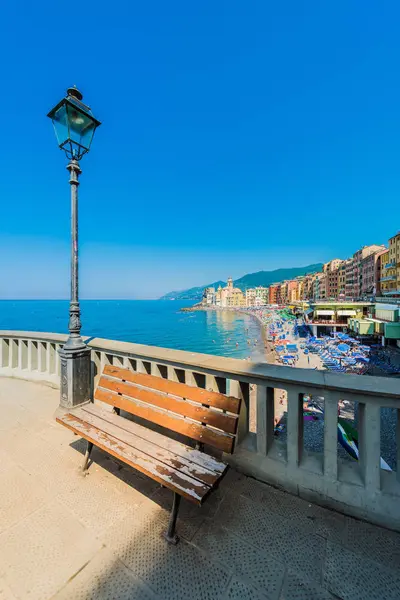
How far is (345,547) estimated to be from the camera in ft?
6.26

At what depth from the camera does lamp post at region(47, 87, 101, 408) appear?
3641mm

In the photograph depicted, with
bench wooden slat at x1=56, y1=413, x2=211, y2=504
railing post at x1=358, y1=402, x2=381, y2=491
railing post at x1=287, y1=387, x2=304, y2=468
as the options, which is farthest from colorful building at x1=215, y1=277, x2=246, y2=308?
railing post at x1=358, y1=402, x2=381, y2=491

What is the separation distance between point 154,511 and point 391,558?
1.83m

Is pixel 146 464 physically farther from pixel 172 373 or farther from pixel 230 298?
pixel 230 298

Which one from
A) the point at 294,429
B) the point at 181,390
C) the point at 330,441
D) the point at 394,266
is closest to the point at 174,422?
the point at 181,390

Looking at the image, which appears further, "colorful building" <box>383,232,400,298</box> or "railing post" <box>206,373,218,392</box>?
"colorful building" <box>383,232,400,298</box>

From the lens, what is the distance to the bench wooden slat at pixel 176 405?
2.24 meters

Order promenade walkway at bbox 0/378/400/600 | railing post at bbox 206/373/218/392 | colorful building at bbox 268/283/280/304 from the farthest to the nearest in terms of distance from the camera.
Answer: colorful building at bbox 268/283/280/304
railing post at bbox 206/373/218/392
promenade walkway at bbox 0/378/400/600

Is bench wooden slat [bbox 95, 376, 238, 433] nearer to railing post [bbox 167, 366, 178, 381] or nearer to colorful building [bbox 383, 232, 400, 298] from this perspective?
railing post [bbox 167, 366, 178, 381]

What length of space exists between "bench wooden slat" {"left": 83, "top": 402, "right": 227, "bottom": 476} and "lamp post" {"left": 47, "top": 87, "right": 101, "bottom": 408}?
83 cm

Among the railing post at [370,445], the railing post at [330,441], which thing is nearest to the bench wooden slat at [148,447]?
the railing post at [330,441]

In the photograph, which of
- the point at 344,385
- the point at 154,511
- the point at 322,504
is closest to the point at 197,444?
the point at 154,511

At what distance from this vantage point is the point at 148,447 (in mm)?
2385

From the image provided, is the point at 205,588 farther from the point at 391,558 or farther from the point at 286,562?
the point at 391,558
